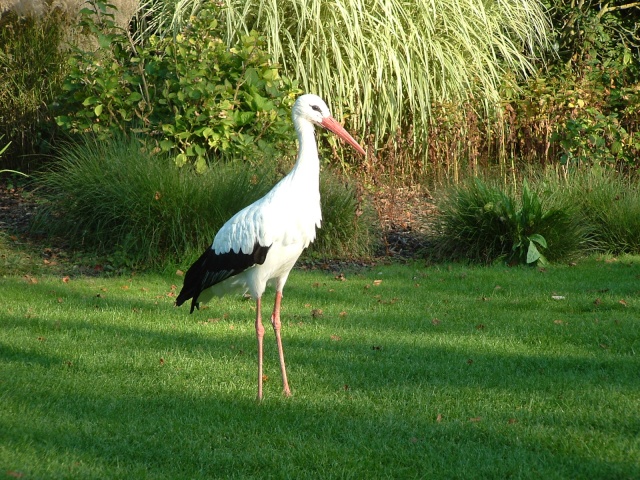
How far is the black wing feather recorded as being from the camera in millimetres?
5109

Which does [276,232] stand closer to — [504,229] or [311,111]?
[311,111]

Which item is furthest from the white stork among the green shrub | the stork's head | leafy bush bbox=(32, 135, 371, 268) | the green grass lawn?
the green shrub

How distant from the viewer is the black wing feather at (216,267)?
→ 511 cm

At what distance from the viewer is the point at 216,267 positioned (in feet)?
17.4

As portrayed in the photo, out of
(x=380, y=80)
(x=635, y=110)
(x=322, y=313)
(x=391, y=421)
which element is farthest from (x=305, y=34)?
(x=391, y=421)

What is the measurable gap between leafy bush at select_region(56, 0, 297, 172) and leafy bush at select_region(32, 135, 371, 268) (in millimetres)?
329

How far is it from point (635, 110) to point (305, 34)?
4.39 meters

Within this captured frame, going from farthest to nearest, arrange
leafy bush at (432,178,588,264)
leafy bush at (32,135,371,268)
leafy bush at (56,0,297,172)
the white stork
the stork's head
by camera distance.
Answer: leafy bush at (56,0,297,172), leafy bush at (432,178,588,264), leafy bush at (32,135,371,268), the stork's head, the white stork

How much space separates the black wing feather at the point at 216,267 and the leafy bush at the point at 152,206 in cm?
275

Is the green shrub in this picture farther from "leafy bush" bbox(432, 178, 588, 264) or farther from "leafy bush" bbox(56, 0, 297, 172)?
"leafy bush" bbox(56, 0, 297, 172)

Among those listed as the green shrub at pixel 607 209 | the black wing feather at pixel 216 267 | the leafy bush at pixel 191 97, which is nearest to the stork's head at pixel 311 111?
the black wing feather at pixel 216 267

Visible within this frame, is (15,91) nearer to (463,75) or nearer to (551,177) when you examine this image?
(463,75)

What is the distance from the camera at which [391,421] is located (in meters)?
4.41

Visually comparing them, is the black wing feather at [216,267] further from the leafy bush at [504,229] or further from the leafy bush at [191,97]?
the leafy bush at [504,229]
